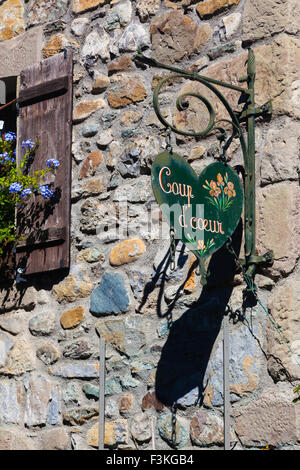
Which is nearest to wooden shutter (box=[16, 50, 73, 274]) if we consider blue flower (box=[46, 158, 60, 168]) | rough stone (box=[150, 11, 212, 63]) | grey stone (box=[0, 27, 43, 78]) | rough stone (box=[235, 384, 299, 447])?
blue flower (box=[46, 158, 60, 168])

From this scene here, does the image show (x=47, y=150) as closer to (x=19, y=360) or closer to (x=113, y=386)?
(x=19, y=360)

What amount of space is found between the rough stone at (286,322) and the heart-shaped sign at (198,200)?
0.36 metres

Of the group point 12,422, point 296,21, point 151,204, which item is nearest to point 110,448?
point 12,422

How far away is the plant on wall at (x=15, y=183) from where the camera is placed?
4.77 meters

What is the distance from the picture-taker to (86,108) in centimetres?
480

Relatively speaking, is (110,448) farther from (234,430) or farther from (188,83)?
(188,83)

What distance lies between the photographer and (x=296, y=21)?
4152 millimetres

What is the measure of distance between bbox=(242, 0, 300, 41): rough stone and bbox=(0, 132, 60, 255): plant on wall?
1.25 m

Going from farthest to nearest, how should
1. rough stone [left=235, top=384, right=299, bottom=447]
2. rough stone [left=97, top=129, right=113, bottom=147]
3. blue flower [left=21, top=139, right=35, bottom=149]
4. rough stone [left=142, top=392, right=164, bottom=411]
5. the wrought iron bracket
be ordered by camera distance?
blue flower [left=21, top=139, right=35, bottom=149], rough stone [left=97, top=129, right=113, bottom=147], rough stone [left=142, top=392, right=164, bottom=411], the wrought iron bracket, rough stone [left=235, top=384, right=299, bottom=447]

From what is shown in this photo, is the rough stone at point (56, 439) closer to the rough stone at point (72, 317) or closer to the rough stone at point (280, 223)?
the rough stone at point (72, 317)

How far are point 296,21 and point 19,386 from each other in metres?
2.31

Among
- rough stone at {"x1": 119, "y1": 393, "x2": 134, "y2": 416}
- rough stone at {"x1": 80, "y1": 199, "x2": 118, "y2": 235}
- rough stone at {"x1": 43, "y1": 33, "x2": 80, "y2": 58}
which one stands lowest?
rough stone at {"x1": 119, "y1": 393, "x2": 134, "y2": 416}

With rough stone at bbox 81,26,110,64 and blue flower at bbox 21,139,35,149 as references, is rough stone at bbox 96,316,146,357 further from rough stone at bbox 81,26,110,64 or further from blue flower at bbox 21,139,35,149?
rough stone at bbox 81,26,110,64

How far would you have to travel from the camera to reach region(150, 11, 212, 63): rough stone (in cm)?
443
